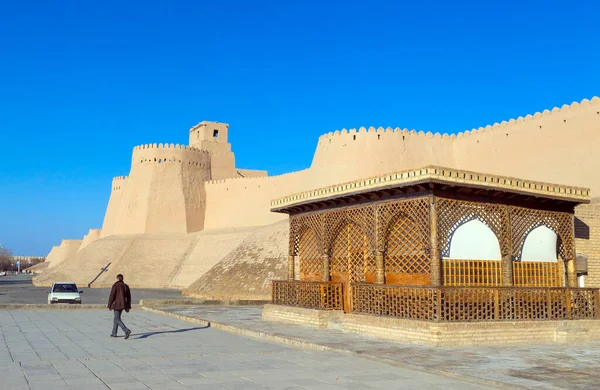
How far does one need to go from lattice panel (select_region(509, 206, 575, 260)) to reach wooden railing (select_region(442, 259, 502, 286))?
574mm

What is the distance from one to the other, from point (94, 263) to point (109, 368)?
3816 cm

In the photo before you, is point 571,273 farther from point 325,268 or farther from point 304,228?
point 304,228

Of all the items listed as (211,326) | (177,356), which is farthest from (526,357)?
(211,326)

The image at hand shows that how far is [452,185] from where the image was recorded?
12.1 meters

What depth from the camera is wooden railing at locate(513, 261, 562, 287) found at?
43.7 feet

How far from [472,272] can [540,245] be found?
2.11 metres

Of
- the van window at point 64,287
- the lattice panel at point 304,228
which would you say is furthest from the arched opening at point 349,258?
the van window at point 64,287

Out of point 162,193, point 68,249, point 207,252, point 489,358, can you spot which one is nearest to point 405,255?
point 489,358

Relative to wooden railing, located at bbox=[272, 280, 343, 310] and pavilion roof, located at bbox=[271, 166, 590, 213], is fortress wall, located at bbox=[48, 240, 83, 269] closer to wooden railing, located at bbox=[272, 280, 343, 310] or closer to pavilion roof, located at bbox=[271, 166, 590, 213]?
wooden railing, located at bbox=[272, 280, 343, 310]

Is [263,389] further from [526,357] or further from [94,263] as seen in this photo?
[94,263]

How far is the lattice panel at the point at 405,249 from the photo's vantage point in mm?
12789

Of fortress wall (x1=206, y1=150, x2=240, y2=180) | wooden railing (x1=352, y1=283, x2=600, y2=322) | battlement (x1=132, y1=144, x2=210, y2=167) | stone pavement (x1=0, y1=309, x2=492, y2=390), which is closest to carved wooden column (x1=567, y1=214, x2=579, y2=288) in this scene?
wooden railing (x1=352, y1=283, x2=600, y2=322)

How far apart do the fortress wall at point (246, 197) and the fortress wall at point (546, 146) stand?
38.2 feet

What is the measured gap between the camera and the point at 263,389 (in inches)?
281
